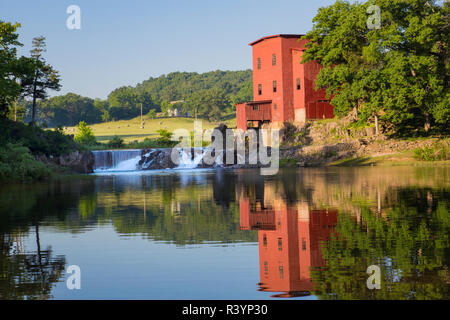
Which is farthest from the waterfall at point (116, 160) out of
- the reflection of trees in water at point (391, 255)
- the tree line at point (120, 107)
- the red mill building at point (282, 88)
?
the tree line at point (120, 107)

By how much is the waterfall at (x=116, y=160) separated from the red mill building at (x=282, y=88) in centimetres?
1626

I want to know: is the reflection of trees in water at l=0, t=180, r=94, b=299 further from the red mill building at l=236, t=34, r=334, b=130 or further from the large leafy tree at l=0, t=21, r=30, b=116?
the red mill building at l=236, t=34, r=334, b=130

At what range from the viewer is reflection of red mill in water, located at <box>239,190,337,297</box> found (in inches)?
372

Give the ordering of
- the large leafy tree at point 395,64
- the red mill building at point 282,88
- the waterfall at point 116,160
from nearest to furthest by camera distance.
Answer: the large leafy tree at point 395,64, the waterfall at point 116,160, the red mill building at point 282,88

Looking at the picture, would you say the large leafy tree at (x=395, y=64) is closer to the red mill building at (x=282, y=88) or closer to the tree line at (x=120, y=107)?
the red mill building at (x=282, y=88)

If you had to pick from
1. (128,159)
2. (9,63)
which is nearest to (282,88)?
Answer: (128,159)

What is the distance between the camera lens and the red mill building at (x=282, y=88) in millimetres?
73000

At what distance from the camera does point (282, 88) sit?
74812 mm

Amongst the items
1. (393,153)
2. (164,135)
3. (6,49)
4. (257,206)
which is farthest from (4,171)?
(164,135)

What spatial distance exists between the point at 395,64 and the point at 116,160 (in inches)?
1459

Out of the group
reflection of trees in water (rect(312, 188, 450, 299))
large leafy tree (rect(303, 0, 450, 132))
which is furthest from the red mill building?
reflection of trees in water (rect(312, 188, 450, 299))

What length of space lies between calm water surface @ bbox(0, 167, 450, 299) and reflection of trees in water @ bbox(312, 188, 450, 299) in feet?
0.07

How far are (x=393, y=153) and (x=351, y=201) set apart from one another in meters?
34.7
